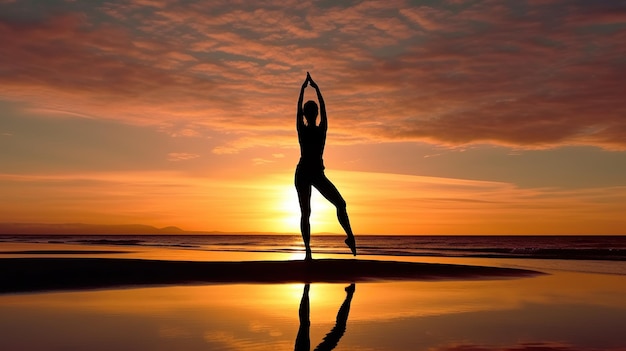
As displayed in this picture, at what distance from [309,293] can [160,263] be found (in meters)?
5.93

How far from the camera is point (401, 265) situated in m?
14.7

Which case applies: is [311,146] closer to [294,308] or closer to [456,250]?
[294,308]

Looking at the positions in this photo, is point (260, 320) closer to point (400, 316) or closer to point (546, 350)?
point (400, 316)

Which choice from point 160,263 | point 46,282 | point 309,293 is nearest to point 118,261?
point 160,263

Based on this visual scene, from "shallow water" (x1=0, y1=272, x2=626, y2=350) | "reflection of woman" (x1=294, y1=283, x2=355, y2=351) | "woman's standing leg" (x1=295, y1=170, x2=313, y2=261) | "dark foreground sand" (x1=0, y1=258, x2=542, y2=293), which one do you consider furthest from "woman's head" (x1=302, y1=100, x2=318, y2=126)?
"reflection of woman" (x1=294, y1=283, x2=355, y2=351)

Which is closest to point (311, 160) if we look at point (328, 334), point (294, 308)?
point (294, 308)

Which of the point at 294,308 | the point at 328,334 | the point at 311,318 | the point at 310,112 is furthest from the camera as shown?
the point at 310,112

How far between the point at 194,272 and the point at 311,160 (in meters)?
3.58

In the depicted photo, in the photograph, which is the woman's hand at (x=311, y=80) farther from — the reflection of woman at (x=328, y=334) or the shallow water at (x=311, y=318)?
the reflection of woman at (x=328, y=334)

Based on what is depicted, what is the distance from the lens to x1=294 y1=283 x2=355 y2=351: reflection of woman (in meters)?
5.17

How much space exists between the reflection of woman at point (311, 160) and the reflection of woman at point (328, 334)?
3786mm

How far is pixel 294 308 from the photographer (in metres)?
7.59

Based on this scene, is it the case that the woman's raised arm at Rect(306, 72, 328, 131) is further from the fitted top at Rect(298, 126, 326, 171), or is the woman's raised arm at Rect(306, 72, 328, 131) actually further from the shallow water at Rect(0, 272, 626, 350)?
the shallow water at Rect(0, 272, 626, 350)

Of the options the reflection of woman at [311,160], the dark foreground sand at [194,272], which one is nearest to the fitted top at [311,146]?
the reflection of woman at [311,160]
